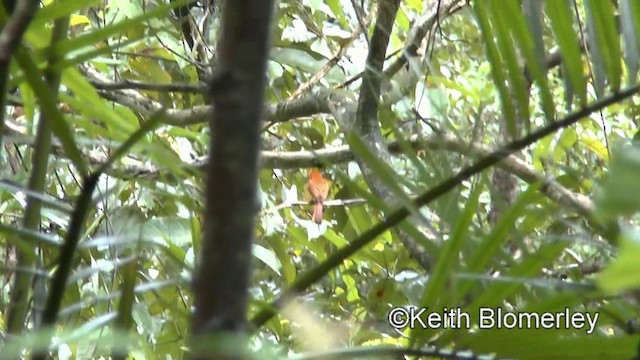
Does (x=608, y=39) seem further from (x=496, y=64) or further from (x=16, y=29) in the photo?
(x=16, y=29)

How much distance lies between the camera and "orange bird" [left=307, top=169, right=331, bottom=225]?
100cm

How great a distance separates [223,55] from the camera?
0.22 meters

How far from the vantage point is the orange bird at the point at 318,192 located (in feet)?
3.28

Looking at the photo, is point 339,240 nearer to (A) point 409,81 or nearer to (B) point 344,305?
(B) point 344,305

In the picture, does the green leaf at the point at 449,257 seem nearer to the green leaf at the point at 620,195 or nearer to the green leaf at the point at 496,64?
the green leaf at the point at 496,64

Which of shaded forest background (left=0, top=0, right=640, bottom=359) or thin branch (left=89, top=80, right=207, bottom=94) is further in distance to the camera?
thin branch (left=89, top=80, right=207, bottom=94)

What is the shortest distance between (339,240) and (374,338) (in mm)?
114

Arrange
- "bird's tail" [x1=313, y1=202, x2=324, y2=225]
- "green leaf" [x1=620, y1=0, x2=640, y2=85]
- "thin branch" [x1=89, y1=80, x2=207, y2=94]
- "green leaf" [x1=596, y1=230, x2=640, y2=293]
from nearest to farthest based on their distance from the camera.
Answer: "green leaf" [x1=596, y1=230, x2=640, y2=293] → "green leaf" [x1=620, y1=0, x2=640, y2=85] → "thin branch" [x1=89, y1=80, x2=207, y2=94] → "bird's tail" [x1=313, y1=202, x2=324, y2=225]

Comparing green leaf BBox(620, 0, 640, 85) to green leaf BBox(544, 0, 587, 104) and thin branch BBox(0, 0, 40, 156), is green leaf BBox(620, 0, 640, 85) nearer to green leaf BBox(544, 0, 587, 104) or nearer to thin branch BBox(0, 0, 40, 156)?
green leaf BBox(544, 0, 587, 104)

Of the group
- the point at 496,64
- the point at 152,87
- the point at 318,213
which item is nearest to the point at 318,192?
the point at 318,213

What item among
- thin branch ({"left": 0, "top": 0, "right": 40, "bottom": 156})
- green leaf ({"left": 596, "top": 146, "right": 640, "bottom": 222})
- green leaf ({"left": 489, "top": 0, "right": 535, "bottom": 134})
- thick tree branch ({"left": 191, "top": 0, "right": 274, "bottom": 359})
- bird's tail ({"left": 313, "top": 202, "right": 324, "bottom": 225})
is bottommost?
green leaf ({"left": 596, "top": 146, "right": 640, "bottom": 222})

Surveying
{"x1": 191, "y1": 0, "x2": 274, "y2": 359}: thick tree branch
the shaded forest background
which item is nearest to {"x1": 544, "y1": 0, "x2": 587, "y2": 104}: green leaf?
the shaded forest background

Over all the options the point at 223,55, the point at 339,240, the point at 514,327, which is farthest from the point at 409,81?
the point at 223,55

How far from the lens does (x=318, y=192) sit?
1.02 metres
